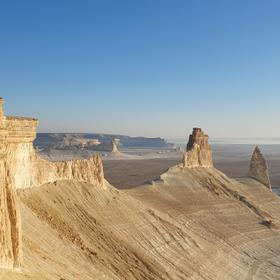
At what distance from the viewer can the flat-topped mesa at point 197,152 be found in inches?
2280

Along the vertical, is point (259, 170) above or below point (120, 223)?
above

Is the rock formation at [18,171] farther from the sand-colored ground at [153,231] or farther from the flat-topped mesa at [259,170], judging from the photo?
the flat-topped mesa at [259,170]

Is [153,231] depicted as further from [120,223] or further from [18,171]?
[18,171]

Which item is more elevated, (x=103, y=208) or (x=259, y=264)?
(x=103, y=208)

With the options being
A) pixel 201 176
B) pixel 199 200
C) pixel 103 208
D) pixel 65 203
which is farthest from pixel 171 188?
pixel 65 203

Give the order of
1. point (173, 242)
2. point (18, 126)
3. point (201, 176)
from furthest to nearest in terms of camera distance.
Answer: point (201, 176), point (173, 242), point (18, 126)

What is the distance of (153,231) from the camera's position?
1452 inches

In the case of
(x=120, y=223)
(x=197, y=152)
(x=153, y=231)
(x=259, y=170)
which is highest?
(x=197, y=152)

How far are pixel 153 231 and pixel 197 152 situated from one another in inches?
948

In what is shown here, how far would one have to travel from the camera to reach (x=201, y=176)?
5625 centimetres

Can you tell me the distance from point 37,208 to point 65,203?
133 inches

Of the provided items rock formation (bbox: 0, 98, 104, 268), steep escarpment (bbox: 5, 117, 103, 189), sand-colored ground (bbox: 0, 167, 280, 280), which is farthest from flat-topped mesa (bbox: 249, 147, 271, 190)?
steep escarpment (bbox: 5, 117, 103, 189)

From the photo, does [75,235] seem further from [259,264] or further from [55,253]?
[259,264]

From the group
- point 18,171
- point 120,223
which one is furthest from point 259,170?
point 18,171
